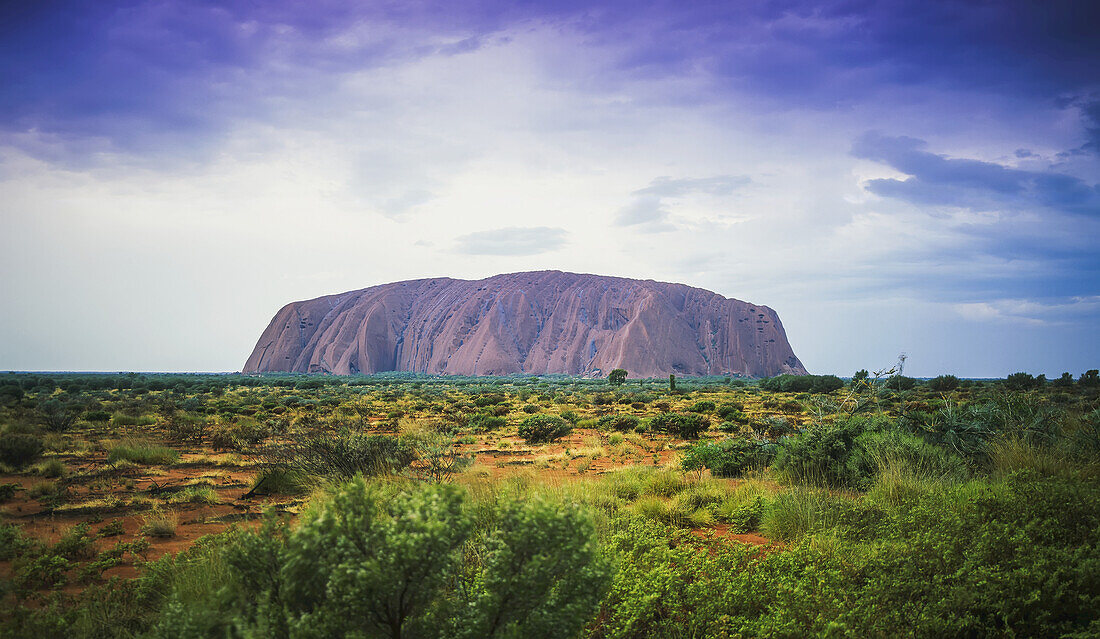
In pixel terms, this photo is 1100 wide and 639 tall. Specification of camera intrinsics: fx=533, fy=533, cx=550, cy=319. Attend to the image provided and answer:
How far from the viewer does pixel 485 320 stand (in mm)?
113688

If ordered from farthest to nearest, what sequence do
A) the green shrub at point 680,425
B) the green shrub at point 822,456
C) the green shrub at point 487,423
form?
the green shrub at point 487,423, the green shrub at point 680,425, the green shrub at point 822,456

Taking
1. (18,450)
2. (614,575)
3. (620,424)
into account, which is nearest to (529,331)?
(620,424)

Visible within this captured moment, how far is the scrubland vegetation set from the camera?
270 cm


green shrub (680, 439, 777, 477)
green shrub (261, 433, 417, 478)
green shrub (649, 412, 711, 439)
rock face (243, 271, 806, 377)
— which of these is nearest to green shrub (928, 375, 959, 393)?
green shrub (649, 412, 711, 439)

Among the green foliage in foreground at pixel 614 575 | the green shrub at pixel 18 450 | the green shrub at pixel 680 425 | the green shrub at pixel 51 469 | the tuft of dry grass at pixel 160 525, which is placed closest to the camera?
the green foliage in foreground at pixel 614 575

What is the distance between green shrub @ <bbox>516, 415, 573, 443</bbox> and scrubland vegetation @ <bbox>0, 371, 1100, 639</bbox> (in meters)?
4.39

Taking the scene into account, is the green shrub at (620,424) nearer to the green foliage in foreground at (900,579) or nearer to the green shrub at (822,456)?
the green shrub at (822,456)

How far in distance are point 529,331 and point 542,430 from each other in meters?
96.5

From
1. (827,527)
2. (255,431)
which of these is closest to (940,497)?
(827,527)

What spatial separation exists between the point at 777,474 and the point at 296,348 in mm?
128135

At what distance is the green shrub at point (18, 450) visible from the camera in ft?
40.5

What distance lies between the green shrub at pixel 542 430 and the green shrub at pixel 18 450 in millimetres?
12674

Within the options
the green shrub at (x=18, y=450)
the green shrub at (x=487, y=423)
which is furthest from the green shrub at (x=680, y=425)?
the green shrub at (x=18, y=450)

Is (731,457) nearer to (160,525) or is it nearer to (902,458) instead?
(902,458)
